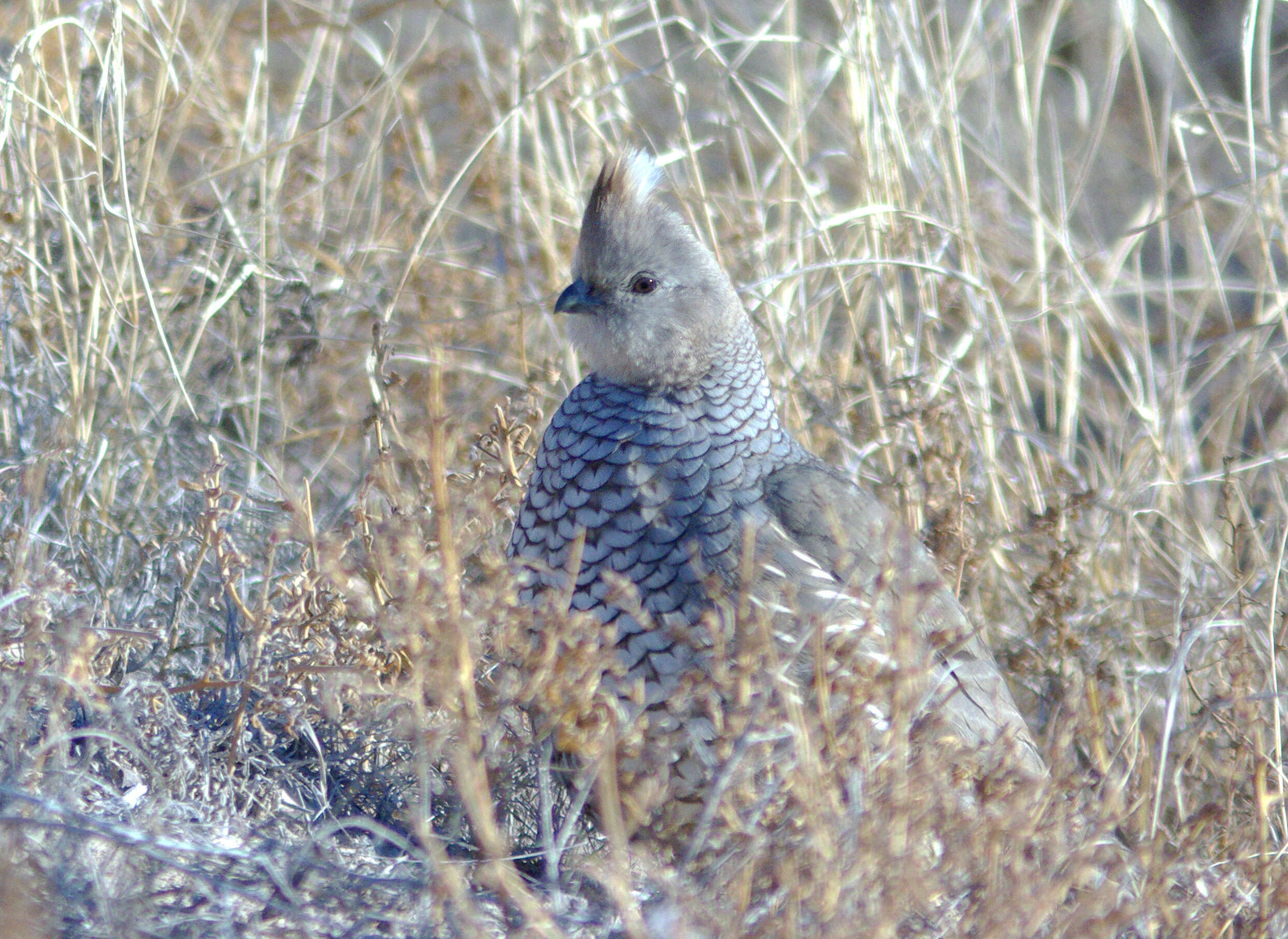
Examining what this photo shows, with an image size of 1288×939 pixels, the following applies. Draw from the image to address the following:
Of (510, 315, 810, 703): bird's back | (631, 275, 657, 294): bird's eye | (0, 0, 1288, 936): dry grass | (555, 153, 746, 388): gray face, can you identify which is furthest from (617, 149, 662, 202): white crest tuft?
(0, 0, 1288, 936): dry grass

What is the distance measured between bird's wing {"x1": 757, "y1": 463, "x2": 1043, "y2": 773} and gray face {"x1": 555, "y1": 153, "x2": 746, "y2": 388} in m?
0.35

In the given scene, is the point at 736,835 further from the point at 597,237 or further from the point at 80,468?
the point at 80,468

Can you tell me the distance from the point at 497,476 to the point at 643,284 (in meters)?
0.55

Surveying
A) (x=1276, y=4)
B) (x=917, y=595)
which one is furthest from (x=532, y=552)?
(x=1276, y=4)

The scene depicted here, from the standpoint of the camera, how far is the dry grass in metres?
2.01

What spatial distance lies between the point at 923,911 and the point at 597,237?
1.69m

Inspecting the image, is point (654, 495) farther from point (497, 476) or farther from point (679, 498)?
point (497, 476)

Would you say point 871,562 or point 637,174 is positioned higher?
point 637,174

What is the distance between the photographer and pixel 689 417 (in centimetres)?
288

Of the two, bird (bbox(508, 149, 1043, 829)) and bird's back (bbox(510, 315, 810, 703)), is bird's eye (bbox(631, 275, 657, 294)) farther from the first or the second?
bird's back (bbox(510, 315, 810, 703))

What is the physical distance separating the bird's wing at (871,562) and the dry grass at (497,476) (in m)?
0.19

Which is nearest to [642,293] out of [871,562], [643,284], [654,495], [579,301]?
[643,284]

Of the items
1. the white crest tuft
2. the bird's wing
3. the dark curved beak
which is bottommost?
the bird's wing

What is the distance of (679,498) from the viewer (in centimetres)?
277
